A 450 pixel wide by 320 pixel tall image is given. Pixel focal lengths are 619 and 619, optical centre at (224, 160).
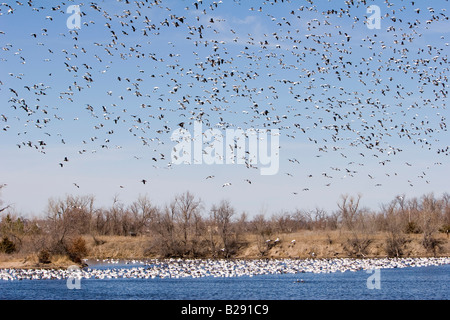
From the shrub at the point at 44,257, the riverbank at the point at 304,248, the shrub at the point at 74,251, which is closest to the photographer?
the shrub at the point at 44,257

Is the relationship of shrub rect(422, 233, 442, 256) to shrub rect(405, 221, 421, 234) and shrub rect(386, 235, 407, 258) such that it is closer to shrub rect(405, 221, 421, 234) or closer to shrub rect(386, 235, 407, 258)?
shrub rect(386, 235, 407, 258)

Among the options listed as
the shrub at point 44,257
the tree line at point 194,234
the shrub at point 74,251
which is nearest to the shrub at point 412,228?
the tree line at point 194,234

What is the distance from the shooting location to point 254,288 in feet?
163

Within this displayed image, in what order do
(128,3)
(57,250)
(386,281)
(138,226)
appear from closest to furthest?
(128,3), (386,281), (57,250), (138,226)

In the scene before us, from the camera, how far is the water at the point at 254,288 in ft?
144

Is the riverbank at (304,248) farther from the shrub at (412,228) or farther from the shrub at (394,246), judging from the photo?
the shrub at (412,228)

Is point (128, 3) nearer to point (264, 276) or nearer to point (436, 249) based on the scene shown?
point (264, 276)

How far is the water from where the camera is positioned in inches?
1734

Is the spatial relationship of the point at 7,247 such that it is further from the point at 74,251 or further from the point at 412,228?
the point at 412,228

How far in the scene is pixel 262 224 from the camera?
93250mm

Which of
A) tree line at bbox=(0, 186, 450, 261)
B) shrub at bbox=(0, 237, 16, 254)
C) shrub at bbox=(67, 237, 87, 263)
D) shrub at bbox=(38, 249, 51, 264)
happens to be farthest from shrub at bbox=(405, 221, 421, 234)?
shrub at bbox=(0, 237, 16, 254)

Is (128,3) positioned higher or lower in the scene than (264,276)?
higher
